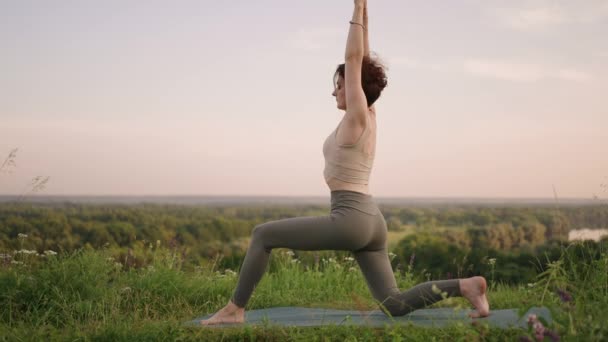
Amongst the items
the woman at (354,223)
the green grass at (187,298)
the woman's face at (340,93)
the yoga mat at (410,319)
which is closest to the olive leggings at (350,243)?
the woman at (354,223)

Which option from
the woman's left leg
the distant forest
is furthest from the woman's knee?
the woman's left leg

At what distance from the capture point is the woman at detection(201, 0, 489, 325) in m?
4.85

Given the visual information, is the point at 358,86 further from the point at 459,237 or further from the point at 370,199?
the point at 459,237

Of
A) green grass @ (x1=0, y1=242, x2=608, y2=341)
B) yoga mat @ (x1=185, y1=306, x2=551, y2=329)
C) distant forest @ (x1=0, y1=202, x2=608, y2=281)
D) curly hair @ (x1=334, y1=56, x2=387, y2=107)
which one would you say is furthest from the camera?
distant forest @ (x1=0, y1=202, x2=608, y2=281)

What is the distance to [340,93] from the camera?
16.7 ft

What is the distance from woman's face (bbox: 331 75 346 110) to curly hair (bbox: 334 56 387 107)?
0.03 meters

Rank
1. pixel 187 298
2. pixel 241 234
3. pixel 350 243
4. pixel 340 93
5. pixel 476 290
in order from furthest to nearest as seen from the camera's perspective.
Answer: pixel 241 234, pixel 187 298, pixel 340 93, pixel 350 243, pixel 476 290

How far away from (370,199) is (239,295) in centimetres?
130

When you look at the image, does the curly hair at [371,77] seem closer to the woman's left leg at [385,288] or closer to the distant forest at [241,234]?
the distant forest at [241,234]

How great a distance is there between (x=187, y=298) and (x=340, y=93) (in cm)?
370

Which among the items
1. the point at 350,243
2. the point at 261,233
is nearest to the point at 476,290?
the point at 350,243

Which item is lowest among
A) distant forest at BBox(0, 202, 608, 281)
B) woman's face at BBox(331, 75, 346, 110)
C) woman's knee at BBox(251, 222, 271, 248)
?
distant forest at BBox(0, 202, 608, 281)

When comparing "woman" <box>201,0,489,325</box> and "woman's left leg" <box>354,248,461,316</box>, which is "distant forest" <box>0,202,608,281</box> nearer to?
"woman" <box>201,0,489,325</box>

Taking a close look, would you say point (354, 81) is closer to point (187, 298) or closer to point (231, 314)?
point (231, 314)
